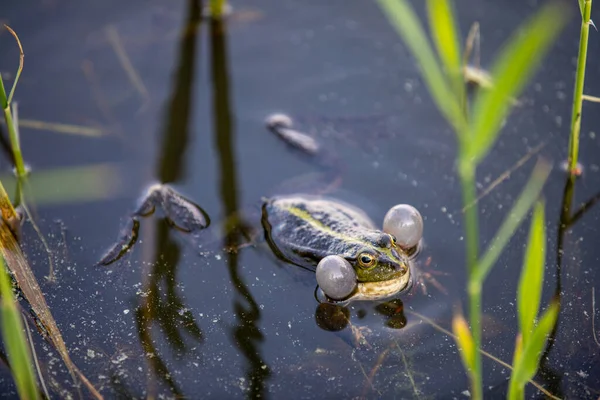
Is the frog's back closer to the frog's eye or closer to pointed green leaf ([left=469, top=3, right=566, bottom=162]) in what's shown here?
the frog's eye

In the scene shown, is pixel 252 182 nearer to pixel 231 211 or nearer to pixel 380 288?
pixel 231 211

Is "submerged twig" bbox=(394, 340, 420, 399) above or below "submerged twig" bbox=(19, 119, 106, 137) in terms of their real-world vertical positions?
below

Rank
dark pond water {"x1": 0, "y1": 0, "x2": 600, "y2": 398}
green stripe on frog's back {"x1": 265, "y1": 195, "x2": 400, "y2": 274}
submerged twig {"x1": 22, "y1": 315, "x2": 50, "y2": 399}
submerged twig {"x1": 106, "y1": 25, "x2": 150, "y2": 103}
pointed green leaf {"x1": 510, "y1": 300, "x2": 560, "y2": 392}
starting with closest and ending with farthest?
pointed green leaf {"x1": 510, "y1": 300, "x2": 560, "y2": 392}
submerged twig {"x1": 22, "y1": 315, "x2": 50, "y2": 399}
dark pond water {"x1": 0, "y1": 0, "x2": 600, "y2": 398}
green stripe on frog's back {"x1": 265, "y1": 195, "x2": 400, "y2": 274}
submerged twig {"x1": 106, "y1": 25, "x2": 150, "y2": 103}

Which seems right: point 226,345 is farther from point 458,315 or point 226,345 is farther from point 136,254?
point 458,315

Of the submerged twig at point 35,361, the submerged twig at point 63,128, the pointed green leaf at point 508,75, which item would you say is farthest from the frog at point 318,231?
the pointed green leaf at point 508,75

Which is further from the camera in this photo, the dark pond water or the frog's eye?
the frog's eye

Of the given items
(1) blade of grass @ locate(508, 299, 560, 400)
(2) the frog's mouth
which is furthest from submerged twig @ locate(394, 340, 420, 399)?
(1) blade of grass @ locate(508, 299, 560, 400)

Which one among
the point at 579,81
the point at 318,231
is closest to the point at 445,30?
the point at 579,81

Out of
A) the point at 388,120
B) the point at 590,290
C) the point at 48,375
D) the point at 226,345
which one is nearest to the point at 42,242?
the point at 48,375
